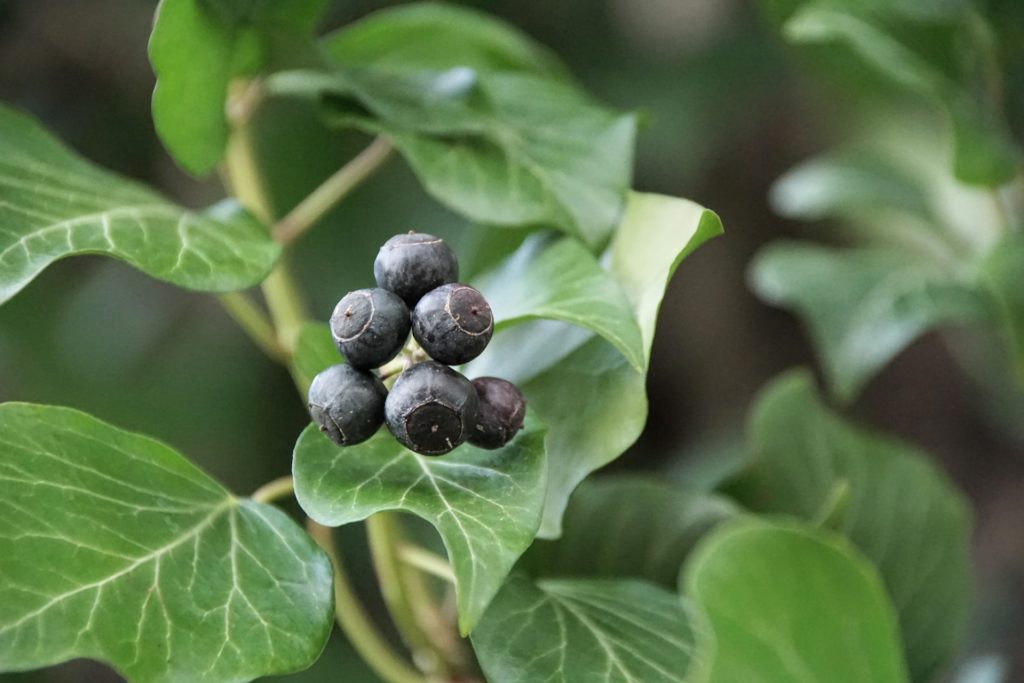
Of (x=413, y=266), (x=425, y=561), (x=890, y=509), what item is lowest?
(x=890, y=509)

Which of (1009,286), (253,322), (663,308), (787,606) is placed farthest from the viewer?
(663,308)

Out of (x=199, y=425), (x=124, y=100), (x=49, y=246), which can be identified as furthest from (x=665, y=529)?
(x=124, y=100)

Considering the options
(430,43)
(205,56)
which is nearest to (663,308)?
(430,43)

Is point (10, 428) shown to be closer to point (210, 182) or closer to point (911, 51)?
point (911, 51)

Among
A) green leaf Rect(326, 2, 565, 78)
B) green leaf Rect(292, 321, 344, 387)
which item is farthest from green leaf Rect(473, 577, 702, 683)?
green leaf Rect(326, 2, 565, 78)

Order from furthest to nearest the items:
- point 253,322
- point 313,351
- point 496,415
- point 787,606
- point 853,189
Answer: point 853,189 < point 253,322 < point 313,351 < point 496,415 < point 787,606

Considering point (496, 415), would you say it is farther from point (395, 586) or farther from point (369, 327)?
point (395, 586)

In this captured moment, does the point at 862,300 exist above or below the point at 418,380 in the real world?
below
